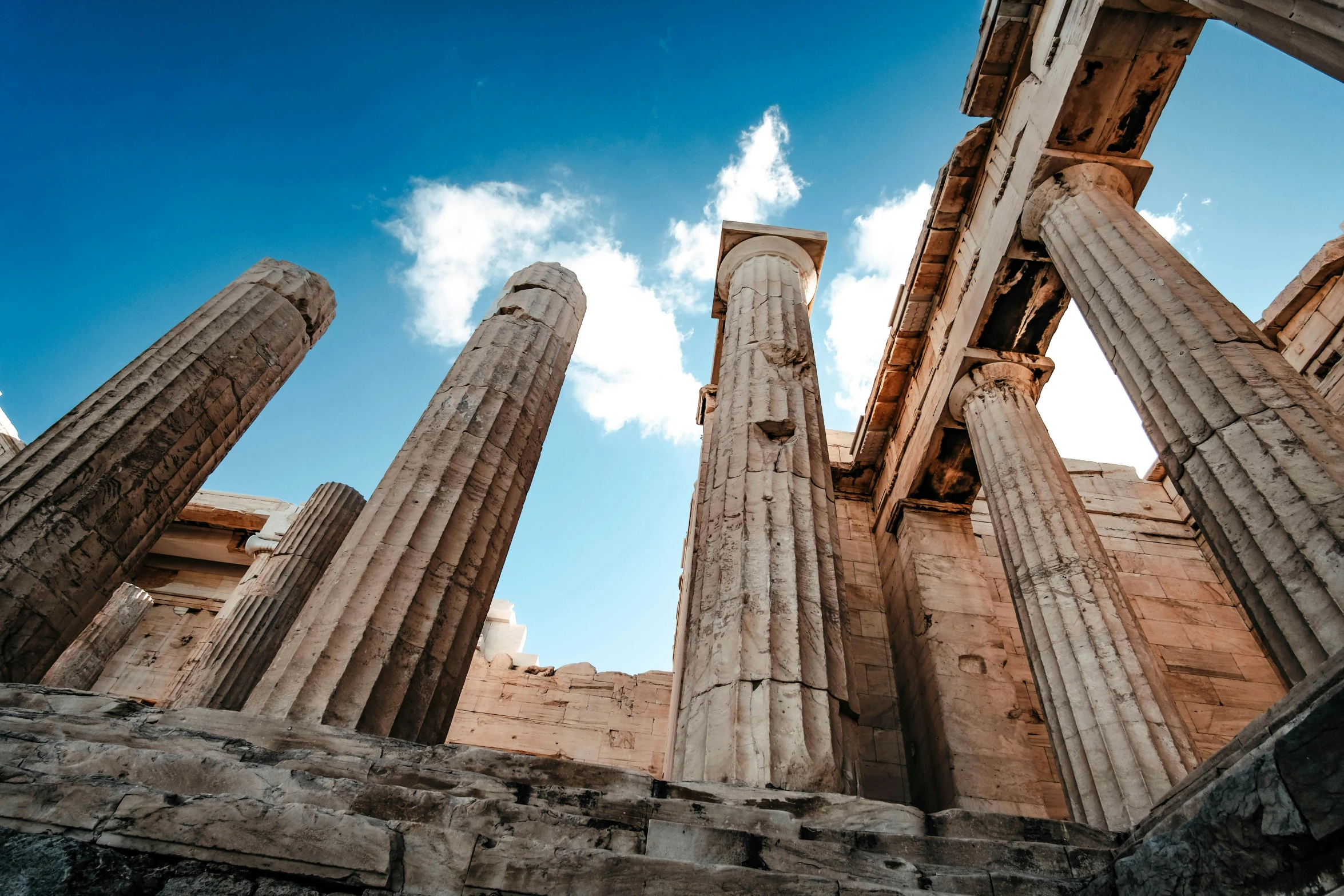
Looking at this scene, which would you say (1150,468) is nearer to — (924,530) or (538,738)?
(924,530)

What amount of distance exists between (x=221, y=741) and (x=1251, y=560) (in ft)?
21.8

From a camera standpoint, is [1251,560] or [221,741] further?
[1251,560]

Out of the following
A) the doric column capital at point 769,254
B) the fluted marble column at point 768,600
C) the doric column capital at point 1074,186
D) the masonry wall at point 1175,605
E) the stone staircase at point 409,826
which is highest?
the doric column capital at point 769,254

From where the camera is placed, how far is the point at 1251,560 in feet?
16.4

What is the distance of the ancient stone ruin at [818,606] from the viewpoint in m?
2.76

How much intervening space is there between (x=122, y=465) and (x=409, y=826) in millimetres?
5585

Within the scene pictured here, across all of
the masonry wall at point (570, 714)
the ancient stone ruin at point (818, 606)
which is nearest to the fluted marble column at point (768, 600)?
the ancient stone ruin at point (818, 606)

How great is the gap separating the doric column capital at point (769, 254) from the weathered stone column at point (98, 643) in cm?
1307

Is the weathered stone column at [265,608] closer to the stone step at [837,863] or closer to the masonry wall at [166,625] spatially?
the masonry wall at [166,625]

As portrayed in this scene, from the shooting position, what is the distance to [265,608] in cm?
1166

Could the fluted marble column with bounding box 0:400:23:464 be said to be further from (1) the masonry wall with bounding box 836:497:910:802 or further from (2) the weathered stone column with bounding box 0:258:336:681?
(1) the masonry wall with bounding box 836:497:910:802

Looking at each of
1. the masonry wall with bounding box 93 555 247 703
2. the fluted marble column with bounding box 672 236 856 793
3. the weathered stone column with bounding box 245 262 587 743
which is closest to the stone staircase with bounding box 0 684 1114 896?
the fluted marble column with bounding box 672 236 856 793

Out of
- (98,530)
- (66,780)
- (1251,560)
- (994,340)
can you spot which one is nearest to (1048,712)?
(1251,560)

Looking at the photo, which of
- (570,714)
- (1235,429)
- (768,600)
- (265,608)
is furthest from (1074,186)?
(265,608)
